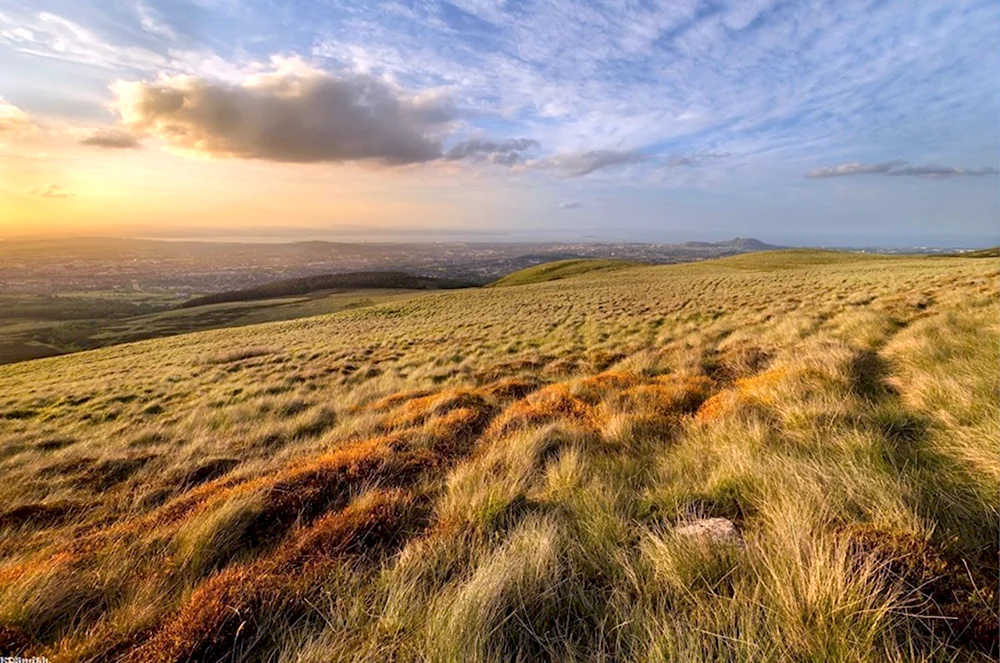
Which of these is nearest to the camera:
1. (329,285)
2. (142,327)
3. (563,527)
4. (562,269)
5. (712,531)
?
(712,531)

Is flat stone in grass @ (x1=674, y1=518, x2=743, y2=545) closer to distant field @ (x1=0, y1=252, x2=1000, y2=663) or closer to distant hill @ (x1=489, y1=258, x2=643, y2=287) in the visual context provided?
distant field @ (x1=0, y1=252, x2=1000, y2=663)

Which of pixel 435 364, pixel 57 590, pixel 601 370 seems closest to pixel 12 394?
pixel 435 364

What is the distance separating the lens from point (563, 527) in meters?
2.86

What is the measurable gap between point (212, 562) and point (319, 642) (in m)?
1.53

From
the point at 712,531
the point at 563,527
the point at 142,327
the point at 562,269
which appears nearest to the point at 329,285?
the point at 142,327

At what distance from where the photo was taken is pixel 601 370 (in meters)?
9.54

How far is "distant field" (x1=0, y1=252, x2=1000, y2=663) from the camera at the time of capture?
198 cm

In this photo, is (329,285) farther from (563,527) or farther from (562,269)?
(563,527)

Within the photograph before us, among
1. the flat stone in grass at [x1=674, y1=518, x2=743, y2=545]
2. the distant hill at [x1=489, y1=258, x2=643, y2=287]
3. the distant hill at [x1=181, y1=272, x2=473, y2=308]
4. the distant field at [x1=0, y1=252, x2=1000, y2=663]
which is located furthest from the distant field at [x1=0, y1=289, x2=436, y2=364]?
the flat stone in grass at [x1=674, y1=518, x2=743, y2=545]

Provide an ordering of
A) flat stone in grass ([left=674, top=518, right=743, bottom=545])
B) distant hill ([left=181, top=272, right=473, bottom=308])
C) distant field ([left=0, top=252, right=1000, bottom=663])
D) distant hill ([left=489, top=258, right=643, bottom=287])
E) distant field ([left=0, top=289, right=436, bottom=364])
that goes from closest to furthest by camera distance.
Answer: distant field ([left=0, top=252, right=1000, bottom=663]), flat stone in grass ([left=674, top=518, right=743, bottom=545]), distant field ([left=0, top=289, right=436, bottom=364]), distant hill ([left=489, top=258, right=643, bottom=287]), distant hill ([left=181, top=272, right=473, bottom=308])

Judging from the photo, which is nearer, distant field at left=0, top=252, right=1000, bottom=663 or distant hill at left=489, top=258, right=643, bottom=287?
distant field at left=0, top=252, right=1000, bottom=663

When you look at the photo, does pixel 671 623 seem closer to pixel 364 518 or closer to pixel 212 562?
pixel 364 518

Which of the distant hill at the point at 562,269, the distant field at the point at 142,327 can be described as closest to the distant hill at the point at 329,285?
the distant hill at the point at 562,269

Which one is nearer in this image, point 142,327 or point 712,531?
point 712,531
